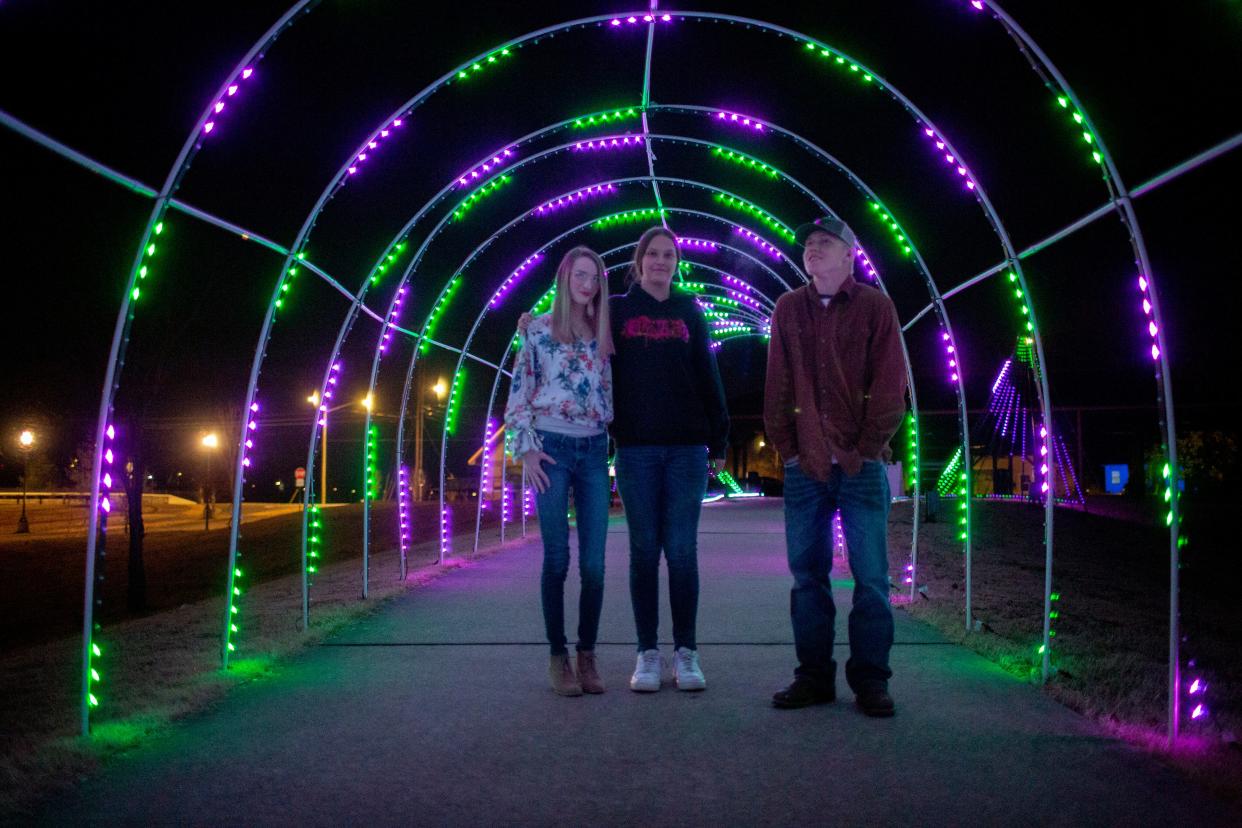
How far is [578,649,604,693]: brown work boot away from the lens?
3965mm

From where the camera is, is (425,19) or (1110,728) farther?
(425,19)

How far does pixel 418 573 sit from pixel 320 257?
139 inches

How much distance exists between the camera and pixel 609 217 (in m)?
11.3

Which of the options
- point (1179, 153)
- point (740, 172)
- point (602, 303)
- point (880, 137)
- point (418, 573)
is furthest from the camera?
point (740, 172)

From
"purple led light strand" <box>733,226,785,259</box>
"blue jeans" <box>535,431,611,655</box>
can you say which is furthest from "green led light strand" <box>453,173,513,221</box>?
"blue jeans" <box>535,431,611,655</box>

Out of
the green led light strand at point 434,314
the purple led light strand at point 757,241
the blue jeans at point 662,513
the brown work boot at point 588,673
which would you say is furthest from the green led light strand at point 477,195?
the brown work boot at point 588,673

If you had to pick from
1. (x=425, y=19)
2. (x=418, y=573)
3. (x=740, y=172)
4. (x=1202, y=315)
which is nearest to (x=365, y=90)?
(x=425, y=19)

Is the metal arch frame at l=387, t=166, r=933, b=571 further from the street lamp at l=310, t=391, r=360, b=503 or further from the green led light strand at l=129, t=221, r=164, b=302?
the green led light strand at l=129, t=221, r=164, b=302

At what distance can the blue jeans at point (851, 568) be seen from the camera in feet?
12.0

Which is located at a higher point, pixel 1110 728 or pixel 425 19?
pixel 425 19

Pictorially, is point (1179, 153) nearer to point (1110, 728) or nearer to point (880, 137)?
point (1110, 728)

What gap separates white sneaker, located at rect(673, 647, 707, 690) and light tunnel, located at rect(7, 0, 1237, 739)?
5.20ft

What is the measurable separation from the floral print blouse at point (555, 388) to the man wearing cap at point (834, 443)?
724 mm

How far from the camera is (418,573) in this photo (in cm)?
865
